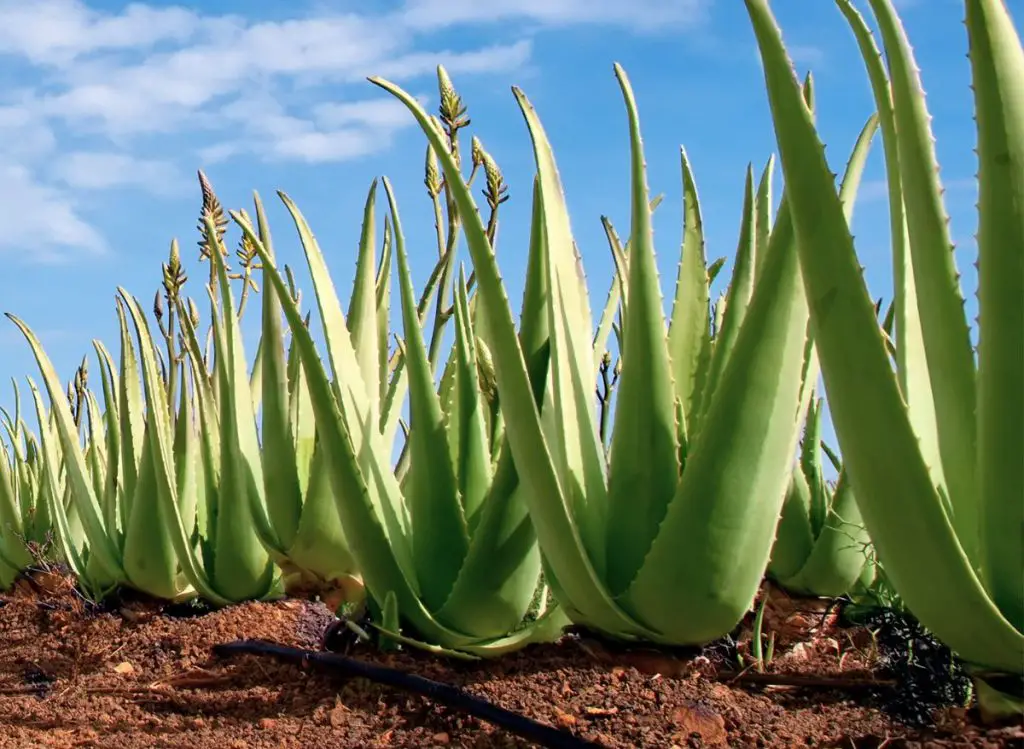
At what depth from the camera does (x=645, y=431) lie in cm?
115

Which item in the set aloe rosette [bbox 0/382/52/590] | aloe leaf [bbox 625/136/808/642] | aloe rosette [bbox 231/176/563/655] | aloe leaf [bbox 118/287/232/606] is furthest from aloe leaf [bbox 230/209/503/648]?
aloe rosette [bbox 0/382/52/590]

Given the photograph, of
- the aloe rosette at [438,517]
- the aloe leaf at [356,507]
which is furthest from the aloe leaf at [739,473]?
the aloe leaf at [356,507]

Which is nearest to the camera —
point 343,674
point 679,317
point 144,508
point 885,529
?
point 885,529

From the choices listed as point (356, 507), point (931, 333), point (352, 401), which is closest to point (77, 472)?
point (352, 401)

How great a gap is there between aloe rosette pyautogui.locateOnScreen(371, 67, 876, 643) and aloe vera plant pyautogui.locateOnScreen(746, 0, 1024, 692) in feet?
0.44

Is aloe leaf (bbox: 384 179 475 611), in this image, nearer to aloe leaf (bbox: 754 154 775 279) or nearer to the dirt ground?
the dirt ground

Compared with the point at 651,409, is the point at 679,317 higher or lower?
higher

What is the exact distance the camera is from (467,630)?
1.36 meters

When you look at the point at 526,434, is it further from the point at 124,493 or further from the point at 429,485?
the point at 124,493

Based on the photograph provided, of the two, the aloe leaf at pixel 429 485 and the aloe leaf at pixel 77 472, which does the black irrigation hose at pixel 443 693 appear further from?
the aloe leaf at pixel 77 472

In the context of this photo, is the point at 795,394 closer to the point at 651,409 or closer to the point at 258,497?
the point at 651,409

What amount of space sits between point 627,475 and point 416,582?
0.39 meters

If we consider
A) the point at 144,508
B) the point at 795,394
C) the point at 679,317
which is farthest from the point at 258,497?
the point at 795,394

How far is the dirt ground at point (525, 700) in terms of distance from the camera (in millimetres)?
1115
